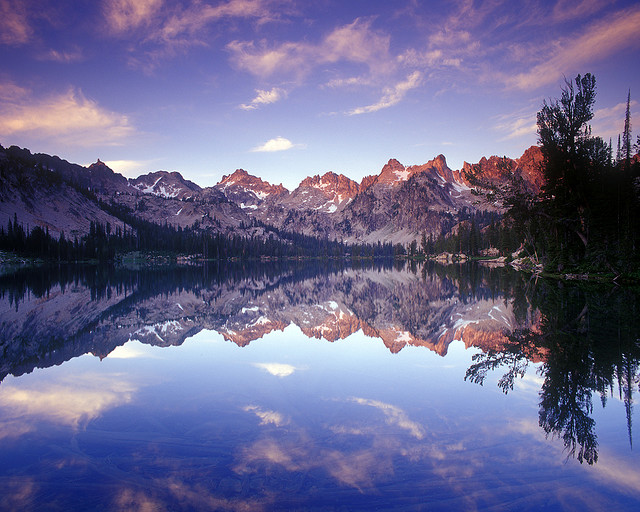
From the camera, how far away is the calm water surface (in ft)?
19.2

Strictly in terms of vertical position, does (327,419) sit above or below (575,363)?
below

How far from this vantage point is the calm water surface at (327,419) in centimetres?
584

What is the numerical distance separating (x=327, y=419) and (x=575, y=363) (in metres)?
7.93

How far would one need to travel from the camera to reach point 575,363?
11.4 m

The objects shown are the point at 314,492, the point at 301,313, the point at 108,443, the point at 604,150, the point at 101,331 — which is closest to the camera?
the point at 314,492

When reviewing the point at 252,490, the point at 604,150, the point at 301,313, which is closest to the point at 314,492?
the point at 252,490

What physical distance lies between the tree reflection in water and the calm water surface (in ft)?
0.21

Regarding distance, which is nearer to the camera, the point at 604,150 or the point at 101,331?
the point at 101,331

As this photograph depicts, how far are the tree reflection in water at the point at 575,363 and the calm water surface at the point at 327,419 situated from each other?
0.06 meters

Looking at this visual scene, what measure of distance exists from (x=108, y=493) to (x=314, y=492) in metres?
3.19

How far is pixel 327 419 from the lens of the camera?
862cm

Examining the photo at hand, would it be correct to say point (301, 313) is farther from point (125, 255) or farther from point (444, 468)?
point (125, 255)

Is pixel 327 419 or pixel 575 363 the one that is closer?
pixel 327 419

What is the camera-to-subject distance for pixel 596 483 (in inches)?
231
